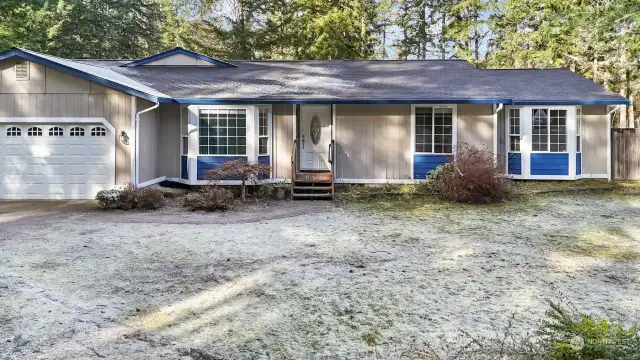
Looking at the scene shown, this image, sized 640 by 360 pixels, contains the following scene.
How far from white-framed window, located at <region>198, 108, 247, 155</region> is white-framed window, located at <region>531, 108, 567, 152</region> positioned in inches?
326

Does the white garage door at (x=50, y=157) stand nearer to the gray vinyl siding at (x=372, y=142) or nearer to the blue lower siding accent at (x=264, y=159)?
the blue lower siding accent at (x=264, y=159)

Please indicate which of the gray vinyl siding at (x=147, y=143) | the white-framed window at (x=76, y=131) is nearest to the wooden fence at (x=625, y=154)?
the gray vinyl siding at (x=147, y=143)

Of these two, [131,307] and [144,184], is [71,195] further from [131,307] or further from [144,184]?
[131,307]

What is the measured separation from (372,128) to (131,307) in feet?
29.3

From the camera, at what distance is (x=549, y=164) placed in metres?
12.5

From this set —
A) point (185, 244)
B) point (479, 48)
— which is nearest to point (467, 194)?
point (185, 244)

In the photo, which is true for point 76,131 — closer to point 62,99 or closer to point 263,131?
point 62,99

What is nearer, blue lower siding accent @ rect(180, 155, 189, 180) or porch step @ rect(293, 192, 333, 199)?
porch step @ rect(293, 192, 333, 199)

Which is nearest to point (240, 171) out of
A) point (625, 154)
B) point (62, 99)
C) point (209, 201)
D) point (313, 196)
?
point (209, 201)

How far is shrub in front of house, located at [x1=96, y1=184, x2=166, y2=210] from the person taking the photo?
9445mm

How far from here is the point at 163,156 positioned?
1205 cm

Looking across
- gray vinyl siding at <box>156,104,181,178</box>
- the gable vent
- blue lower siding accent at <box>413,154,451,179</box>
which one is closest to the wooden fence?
blue lower siding accent at <box>413,154,451,179</box>

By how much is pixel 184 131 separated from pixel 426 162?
265 inches

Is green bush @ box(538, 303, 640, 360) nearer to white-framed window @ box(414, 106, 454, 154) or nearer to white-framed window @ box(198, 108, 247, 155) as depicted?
white-framed window @ box(414, 106, 454, 154)
